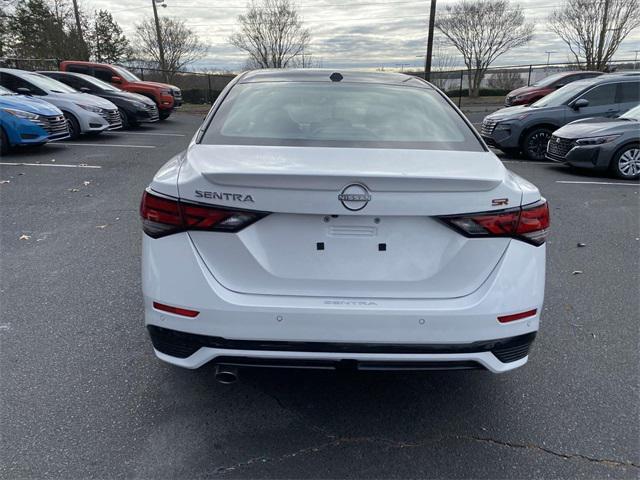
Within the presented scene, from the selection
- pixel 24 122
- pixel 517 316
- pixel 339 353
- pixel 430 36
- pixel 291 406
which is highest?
pixel 430 36

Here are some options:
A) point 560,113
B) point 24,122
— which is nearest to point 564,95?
point 560,113

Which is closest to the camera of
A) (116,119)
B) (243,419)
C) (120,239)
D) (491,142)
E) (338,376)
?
(243,419)

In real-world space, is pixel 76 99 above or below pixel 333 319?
above

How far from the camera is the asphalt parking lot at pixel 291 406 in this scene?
2305 mm

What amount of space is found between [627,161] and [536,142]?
2417mm

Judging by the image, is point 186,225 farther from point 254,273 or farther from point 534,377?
point 534,377

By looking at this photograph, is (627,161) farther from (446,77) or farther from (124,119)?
(446,77)

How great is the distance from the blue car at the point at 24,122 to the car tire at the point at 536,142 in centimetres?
982

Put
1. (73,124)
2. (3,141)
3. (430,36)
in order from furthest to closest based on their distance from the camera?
1. (430,36)
2. (73,124)
3. (3,141)

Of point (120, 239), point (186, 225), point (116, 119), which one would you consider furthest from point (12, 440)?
point (116, 119)

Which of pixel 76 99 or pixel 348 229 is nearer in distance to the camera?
pixel 348 229

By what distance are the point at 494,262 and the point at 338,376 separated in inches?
48.7

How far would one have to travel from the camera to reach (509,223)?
2.17 metres

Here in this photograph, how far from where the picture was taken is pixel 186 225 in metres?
2.15
